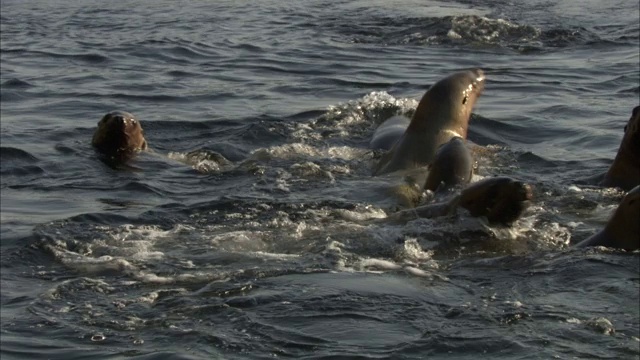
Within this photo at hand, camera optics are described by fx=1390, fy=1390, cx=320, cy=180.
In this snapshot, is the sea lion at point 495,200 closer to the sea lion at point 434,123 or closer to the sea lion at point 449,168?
the sea lion at point 449,168

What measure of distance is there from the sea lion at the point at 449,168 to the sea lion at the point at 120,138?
2.95m

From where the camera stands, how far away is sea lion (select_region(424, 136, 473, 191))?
350 inches

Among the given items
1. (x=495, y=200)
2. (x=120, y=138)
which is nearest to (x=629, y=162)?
(x=495, y=200)

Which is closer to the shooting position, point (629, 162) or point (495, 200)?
point (495, 200)

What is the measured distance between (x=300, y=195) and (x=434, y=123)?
4.70 feet

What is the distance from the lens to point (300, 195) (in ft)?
31.2

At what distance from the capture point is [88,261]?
25.2ft

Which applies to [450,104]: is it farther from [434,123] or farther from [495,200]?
[495,200]

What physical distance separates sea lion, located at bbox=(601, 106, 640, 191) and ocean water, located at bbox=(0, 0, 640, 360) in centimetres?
18

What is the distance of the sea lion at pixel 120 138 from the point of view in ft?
36.4

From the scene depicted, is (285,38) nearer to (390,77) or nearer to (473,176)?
(390,77)

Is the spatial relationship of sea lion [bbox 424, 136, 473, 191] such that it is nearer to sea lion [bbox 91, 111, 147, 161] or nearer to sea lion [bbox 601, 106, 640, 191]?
sea lion [bbox 601, 106, 640, 191]

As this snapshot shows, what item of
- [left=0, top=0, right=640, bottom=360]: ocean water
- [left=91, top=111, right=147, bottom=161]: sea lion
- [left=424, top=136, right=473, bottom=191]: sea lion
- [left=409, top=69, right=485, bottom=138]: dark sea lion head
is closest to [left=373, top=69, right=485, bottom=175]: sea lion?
[left=409, top=69, right=485, bottom=138]: dark sea lion head

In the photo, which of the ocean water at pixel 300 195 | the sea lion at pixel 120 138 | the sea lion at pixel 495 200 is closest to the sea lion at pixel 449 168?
the ocean water at pixel 300 195
